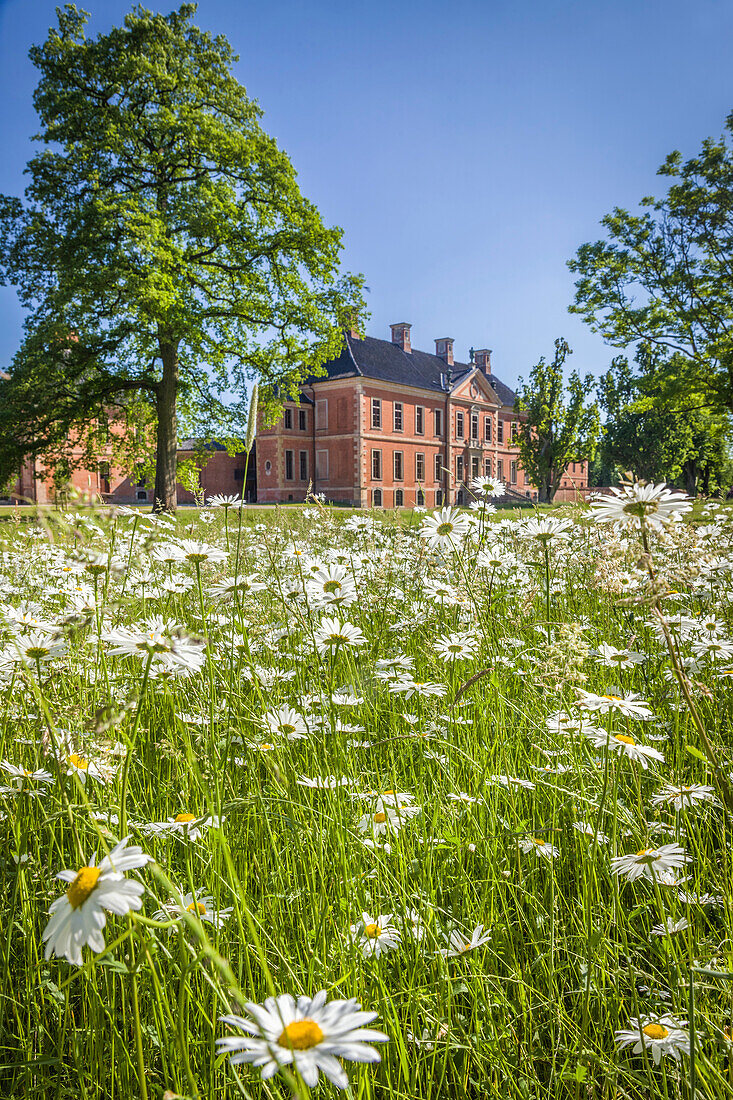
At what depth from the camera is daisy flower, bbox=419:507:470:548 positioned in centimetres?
268

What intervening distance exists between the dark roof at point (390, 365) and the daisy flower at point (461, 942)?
138 feet

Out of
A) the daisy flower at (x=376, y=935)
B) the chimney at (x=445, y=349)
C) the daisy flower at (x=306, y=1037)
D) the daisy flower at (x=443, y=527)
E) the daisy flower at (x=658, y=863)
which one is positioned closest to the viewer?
the daisy flower at (x=306, y=1037)

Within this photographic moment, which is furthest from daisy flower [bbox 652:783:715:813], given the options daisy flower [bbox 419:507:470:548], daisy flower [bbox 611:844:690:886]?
daisy flower [bbox 419:507:470:548]

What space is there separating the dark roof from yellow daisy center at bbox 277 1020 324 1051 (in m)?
42.7

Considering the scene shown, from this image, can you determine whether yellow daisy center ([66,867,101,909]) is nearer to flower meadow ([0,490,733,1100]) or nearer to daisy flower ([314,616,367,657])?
flower meadow ([0,490,733,1100])

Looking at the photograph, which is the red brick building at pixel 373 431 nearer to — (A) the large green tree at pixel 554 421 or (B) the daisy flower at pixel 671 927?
(A) the large green tree at pixel 554 421

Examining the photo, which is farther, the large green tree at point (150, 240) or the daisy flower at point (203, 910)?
the large green tree at point (150, 240)

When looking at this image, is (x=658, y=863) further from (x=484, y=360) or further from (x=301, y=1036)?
(x=484, y=360)

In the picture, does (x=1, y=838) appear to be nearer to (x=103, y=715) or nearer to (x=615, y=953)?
(x=103, y=715)

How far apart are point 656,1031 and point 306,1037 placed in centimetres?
89

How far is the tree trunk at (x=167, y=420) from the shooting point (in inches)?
736

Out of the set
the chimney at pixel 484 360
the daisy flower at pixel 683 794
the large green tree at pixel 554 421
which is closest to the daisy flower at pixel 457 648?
the daisy flower at pixel 683 794

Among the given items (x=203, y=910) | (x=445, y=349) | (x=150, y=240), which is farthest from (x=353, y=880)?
(x=445, y=349)

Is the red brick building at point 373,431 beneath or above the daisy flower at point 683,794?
above
